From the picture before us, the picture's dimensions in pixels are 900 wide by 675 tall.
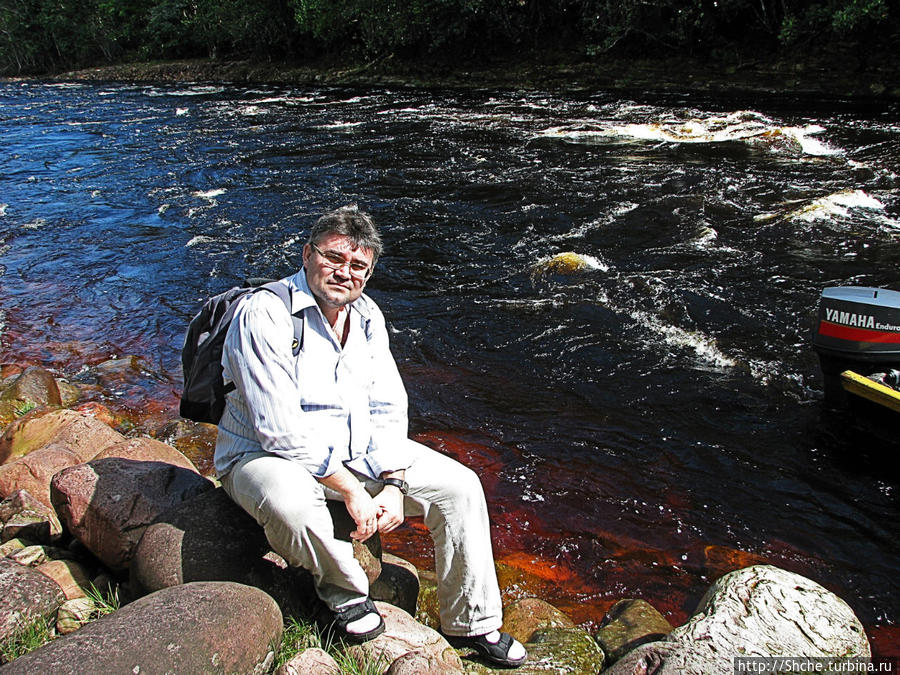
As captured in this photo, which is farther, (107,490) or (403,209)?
(403,209)

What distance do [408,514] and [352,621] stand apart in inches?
20.8

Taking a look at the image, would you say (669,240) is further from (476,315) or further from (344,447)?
(344,447)

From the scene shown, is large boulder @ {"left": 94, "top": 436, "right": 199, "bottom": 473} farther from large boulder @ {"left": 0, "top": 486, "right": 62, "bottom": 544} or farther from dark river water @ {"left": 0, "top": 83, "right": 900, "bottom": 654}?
dark river water @ {"left": 0, "top": 83, "right": 900, "bottom": 654}

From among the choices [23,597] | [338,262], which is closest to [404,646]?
[23,597]

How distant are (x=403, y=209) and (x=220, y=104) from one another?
1691 cm

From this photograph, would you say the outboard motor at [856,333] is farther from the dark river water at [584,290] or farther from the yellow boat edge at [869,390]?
the dark river water at [584,290]

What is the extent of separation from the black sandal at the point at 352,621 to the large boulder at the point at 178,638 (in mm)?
260

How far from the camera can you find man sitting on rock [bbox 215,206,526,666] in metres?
2.75

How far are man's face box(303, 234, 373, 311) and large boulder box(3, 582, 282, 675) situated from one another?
4.10 ft

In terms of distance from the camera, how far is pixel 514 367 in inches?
251

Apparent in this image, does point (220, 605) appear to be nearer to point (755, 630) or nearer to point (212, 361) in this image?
point (212, 361)

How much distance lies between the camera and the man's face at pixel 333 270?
300cm

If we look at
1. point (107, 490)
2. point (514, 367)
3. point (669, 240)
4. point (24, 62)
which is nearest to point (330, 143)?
point (669, 240)

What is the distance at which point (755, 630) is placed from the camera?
119 inches
